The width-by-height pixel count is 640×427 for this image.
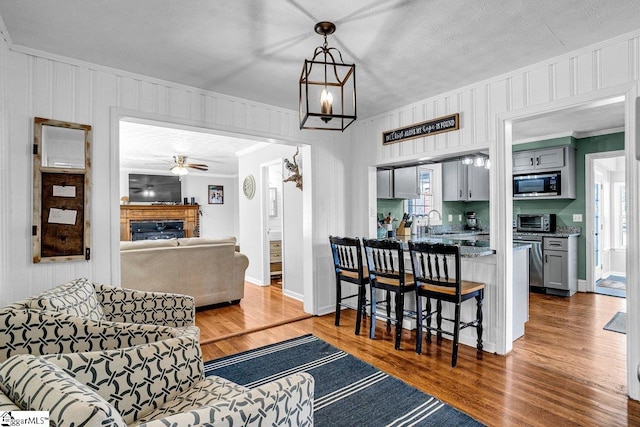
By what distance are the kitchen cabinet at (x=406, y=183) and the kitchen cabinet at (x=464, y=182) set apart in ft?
3.64

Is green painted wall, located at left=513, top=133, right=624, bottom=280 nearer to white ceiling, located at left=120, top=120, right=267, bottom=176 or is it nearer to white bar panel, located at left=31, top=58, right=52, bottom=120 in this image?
white ceiling, located at left=120, top=120, right=267, bottom=176

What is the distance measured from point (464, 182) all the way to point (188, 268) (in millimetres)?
4790

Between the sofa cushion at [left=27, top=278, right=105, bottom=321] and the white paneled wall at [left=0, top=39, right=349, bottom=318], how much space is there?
646 mm

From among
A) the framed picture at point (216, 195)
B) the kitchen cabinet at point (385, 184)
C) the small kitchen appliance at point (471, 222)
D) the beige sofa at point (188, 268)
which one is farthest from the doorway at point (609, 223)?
the framed picture at point (216, 195)

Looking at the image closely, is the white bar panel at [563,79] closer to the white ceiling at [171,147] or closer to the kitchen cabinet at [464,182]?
the kitchen cabinet at [464,182]

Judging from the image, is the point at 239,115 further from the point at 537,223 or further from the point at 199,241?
the point at 537,223

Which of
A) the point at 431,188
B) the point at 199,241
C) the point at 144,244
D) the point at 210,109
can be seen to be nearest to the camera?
the point at 210,109

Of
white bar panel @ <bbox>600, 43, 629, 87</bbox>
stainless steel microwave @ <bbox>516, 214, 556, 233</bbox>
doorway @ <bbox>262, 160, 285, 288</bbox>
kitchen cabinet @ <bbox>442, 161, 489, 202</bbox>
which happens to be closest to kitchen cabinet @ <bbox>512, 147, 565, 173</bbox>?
kitchen cabinet @ <bbox>442, 161, 489, 202</bbox>

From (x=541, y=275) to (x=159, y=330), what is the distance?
534 centimetres

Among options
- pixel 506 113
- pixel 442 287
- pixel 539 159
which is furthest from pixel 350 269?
pixel 539 159

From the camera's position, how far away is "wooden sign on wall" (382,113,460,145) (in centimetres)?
333

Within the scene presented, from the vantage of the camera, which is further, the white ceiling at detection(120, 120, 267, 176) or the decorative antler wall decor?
the white ceiling at detection(120, 120, 267, 176)

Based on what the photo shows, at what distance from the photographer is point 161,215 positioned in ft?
29.0

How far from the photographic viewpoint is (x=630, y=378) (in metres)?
2.30
